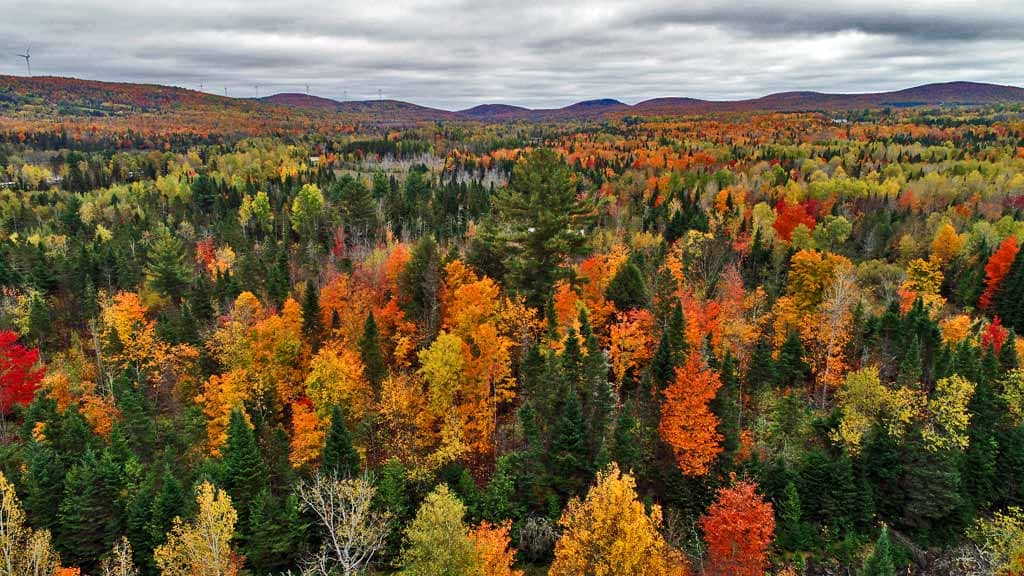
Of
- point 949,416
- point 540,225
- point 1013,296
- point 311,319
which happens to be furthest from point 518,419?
point 1013,296

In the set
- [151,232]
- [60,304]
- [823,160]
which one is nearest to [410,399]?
[60,304]

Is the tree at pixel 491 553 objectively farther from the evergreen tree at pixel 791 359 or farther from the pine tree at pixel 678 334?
the evergreen tree at pixel 791 359

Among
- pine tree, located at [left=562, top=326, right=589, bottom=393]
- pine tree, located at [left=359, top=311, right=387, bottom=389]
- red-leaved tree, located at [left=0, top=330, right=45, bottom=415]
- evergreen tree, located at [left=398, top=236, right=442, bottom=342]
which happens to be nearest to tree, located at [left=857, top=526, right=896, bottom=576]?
pine tree, located at [left=562, top=326, right=589, bottom=393]

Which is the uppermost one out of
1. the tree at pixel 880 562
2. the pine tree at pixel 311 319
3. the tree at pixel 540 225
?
the tree at pixel 540 225

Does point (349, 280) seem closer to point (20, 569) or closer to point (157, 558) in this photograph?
point (157, 558)

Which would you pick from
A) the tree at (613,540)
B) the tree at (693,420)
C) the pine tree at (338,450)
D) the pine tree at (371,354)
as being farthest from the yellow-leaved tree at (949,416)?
the pine tree at (338,450)

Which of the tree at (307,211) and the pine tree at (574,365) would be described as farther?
the tree at (307,211)
